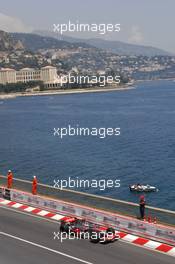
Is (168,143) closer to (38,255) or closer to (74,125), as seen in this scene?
(74,125)

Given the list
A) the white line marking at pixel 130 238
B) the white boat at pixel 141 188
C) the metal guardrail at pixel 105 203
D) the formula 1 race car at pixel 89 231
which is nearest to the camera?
the formula 1 race car at pixel 89 231

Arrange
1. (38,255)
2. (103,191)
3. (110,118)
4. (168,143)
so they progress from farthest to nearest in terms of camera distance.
A: (110,118) < (168,143) < (103,191) < (38,255)

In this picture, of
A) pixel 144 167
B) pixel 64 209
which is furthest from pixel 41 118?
pixel 64 209

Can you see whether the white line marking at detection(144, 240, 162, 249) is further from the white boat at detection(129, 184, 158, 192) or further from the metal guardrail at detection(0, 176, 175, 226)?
the white boat at detection(129, 184, 158, 192)

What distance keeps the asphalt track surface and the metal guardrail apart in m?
2.50

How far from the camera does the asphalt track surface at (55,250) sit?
19.6 meters

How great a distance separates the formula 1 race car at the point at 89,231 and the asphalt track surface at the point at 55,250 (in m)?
0.28

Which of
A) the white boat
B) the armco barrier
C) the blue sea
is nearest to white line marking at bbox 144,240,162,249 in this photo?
the armco barrier

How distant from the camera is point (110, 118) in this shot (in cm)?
15138

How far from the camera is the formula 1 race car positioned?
21.7m

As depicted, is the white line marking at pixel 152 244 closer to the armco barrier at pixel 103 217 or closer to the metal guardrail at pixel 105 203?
the armco barrier at pixel 103 217

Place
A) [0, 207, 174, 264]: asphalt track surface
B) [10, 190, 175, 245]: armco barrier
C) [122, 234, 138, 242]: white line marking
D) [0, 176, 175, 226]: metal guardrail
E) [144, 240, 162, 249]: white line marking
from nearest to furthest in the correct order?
[0, 207, 174, 264]: asphalt track surface < [144, 240, 162, 249]: white line marking < [10, 190, 175, 245]: armco barrier < [122, 234, 138, 242]: white line marking < [0, 176, 175, 226]: metal guardrail

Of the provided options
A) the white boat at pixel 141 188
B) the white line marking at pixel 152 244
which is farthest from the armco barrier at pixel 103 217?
the white boat at pixel 141 188

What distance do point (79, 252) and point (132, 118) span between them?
13197 cm
